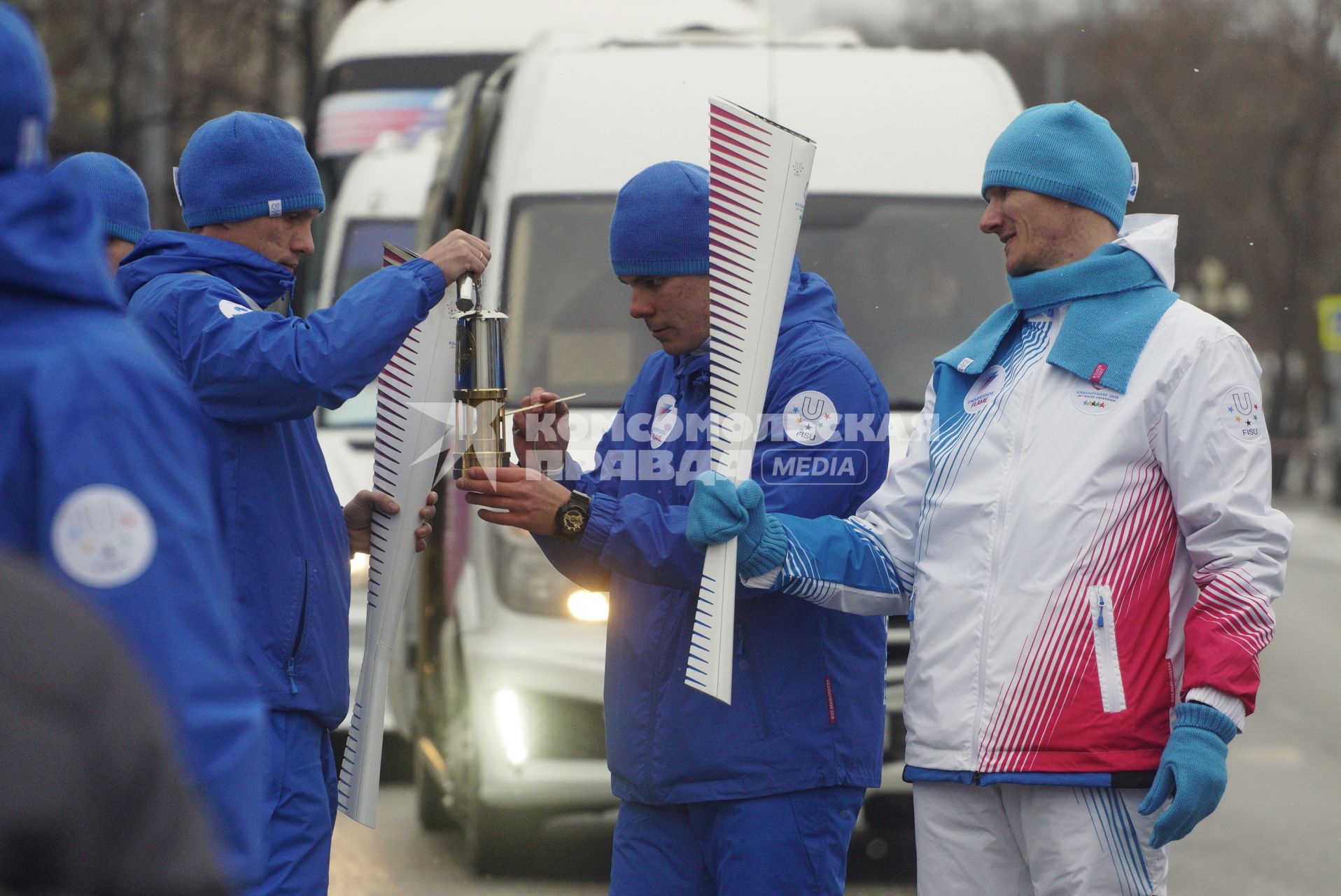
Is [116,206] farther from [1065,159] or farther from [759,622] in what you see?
[1065,159]

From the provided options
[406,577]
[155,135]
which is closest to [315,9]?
[155,135]

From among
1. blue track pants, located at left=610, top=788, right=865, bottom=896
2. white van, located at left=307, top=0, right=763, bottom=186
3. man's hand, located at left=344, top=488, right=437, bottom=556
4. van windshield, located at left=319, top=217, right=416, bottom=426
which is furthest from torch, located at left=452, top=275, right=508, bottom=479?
white van, located at left=307, top=0, right=763, bottom=186

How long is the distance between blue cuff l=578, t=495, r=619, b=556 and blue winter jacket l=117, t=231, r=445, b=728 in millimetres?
449

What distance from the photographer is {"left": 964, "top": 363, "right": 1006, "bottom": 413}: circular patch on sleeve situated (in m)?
3.21

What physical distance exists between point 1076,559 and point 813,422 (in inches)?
21.6

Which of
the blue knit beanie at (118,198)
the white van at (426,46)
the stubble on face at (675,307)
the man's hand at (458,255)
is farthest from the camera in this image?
the white van at (426,46)

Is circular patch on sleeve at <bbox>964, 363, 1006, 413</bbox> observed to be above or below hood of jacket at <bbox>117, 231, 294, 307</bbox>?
below

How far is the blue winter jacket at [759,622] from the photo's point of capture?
3244 mm

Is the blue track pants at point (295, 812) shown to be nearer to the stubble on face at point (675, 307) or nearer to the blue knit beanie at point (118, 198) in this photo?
the stubble on face at point (675, 307)

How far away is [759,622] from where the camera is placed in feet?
10.9

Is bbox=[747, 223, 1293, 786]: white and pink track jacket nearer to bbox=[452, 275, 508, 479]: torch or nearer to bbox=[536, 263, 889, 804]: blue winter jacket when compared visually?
bbox=[536, 263, 889, 804]: blue winter jacket

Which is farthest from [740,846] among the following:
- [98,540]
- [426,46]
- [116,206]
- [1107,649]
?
[426,46]

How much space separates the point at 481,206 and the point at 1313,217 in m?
21.9

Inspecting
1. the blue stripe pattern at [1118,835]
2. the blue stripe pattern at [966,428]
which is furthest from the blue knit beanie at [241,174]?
the blue stripe pattern at [1118,835]
